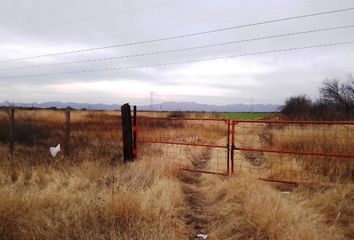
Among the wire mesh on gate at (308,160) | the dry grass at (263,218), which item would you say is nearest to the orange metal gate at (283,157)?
the wire mesh on gate at (308,160)

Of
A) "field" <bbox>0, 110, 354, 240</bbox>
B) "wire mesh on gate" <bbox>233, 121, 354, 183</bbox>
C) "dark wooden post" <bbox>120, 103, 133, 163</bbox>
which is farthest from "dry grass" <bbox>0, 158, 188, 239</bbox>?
"wire mesh on gate" <bbox>233, 121, 354, 183</bbox>

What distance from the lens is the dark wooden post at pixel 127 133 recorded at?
11.5m

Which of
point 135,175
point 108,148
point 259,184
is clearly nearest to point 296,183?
point 259,184

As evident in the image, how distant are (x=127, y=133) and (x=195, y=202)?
3.87 metres

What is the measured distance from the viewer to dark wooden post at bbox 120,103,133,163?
37.9 ft

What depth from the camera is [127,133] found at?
458 inches

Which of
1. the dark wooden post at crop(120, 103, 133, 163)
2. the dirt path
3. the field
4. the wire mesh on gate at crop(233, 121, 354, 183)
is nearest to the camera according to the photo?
the field

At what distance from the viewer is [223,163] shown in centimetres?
1349

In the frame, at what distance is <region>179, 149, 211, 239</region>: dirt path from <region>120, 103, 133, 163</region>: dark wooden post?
1.63m

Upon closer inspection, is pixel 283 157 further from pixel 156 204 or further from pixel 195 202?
pixel 156 204

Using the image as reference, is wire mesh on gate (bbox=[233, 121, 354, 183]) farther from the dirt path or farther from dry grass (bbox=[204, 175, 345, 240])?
dry grass (bbox=[204, 175, 345, 240])

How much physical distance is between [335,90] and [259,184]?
42.8m

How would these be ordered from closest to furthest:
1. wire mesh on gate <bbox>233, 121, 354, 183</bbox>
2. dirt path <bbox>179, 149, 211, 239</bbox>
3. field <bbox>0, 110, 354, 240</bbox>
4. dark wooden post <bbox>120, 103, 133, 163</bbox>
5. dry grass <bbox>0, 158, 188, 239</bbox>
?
dry grass <bbox>0, 158, 188, 239</bbox> < field <bbox>0, 110, 354, 240</bbox> < dirt path <bbox>179, 149, 211, 239</bbox> < wire mesh on gate <bbox>233, 121, 354, 183</bbox> < dark wooden post <bbox>120, 103, 133, 163</bbox>

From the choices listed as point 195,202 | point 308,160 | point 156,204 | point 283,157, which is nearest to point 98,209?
point 156,204
